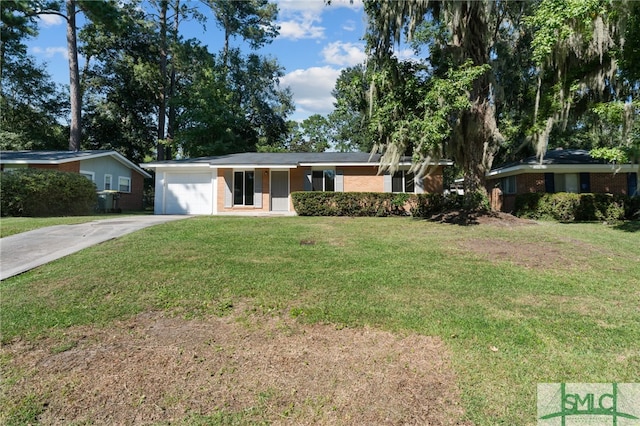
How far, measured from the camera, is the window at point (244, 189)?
17734 millimetres

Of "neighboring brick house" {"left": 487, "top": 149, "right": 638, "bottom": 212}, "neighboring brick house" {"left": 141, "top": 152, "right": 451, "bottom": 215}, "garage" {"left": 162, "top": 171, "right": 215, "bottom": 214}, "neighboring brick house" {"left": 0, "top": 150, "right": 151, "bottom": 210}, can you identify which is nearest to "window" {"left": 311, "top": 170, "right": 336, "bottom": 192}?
"neighboring brick house" {"left": 141, "top": 152, "right": 451, "bottom": 215}

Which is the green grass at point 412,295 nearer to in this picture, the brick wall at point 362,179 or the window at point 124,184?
the brick wall at point 362,179

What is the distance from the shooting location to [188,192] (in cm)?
1827

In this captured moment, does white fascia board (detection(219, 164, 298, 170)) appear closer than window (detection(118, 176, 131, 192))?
Yes

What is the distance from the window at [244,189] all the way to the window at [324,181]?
301 cm

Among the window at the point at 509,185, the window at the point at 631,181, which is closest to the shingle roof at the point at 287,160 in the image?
the window at the point at 509,185

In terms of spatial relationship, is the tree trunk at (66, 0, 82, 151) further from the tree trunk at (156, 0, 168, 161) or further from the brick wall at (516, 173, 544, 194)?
the brick wall at (516, 173, 544, 194)

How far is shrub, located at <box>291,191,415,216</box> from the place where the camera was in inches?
599

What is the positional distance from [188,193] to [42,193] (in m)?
5.84

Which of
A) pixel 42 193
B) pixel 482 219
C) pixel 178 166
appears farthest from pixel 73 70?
pixel 482 219

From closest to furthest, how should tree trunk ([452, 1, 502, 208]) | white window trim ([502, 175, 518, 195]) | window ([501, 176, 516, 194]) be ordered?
tree trunk ([452, 1, 502, 208]), white window trim ([502, 175, 518, 195]), window ([501, 176, 516, 194])

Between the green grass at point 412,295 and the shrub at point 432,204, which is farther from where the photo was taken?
the shrub at point 432,204

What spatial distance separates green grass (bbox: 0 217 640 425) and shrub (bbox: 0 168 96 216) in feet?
29.5

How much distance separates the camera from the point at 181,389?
9.82 feet
